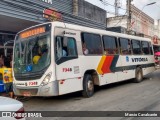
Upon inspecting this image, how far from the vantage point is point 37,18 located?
48.7ft

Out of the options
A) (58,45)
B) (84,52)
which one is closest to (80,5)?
(84,52)

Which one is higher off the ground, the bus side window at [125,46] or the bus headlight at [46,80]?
the bus side window at [125,46]

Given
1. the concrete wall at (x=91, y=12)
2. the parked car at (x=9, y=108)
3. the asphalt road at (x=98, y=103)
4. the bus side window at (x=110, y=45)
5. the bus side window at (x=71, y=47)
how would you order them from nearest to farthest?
the parked car at (x=9, y=108) → the asphalt road at (x=98, y=103) → the bus side window at (x=71, y=47) → the bus side window at (x=110, y=45) → the concrete wall at (x=91, y=12)

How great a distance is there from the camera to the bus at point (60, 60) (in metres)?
8.81

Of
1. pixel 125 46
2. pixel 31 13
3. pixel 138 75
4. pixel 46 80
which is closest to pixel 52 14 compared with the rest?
pixel 31 13

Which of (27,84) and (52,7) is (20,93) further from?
(52,7)

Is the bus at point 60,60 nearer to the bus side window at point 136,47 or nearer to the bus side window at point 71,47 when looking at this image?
the bus side window at point 71,47

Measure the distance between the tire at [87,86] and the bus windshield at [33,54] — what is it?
2.08m

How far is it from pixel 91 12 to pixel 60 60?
13984 mm

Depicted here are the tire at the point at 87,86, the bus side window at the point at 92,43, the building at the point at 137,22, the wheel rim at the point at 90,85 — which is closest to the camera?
the tire at the point at 87,86

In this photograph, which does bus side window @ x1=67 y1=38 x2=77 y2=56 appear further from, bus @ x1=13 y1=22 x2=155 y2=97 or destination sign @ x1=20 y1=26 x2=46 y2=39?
destination sign @ x1=20 y1=26 x2=46 y2=39

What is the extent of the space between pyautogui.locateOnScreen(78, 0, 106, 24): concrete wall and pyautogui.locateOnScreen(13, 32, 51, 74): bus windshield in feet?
36.0

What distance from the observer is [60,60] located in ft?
29.5

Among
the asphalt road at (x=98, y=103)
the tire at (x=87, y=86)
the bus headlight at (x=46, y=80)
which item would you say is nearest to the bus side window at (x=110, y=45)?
the tire at (x=87, y=86)
